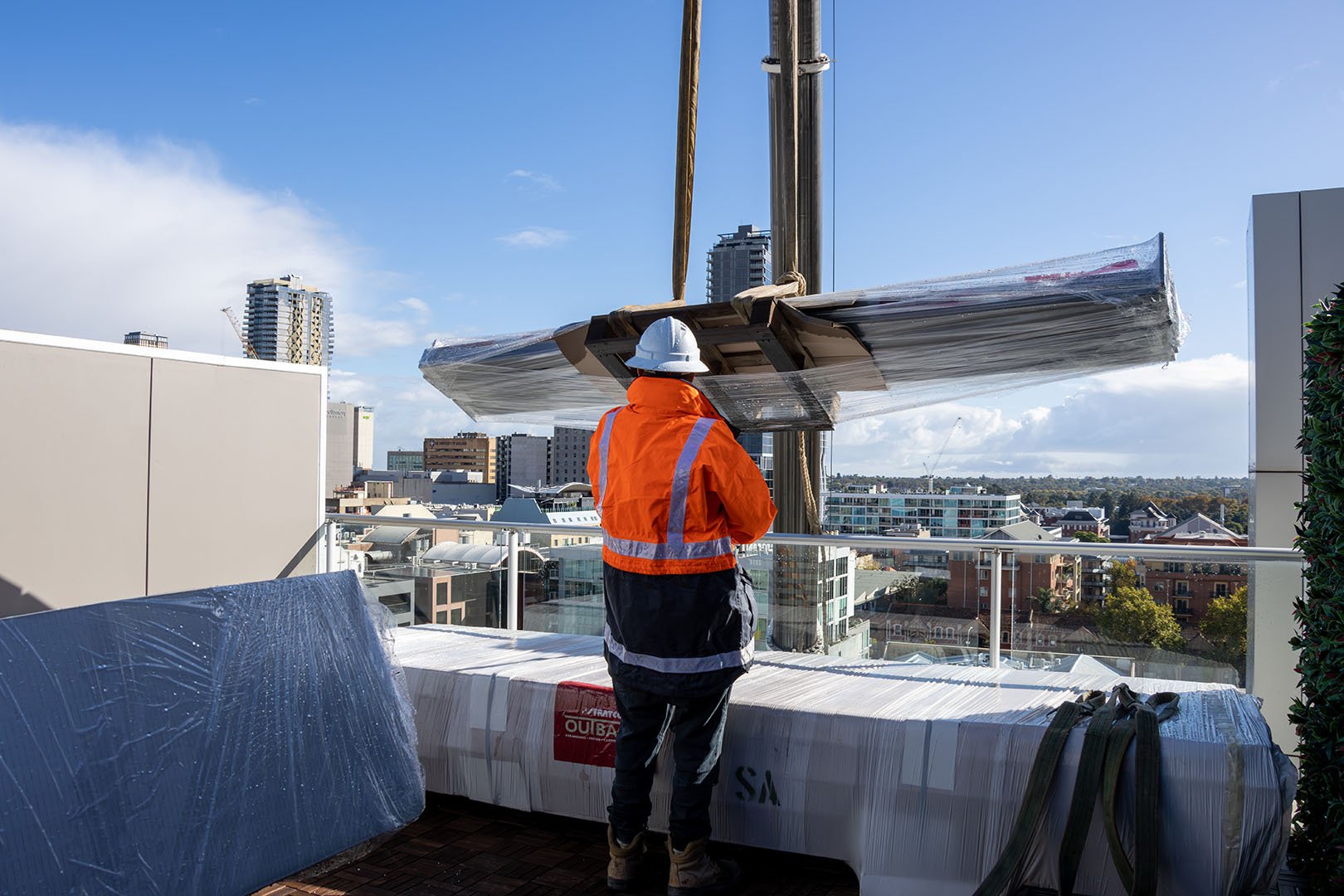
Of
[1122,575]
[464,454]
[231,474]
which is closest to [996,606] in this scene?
[1122,575]

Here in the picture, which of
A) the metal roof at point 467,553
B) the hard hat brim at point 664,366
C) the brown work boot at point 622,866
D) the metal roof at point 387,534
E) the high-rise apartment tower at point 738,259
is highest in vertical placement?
the high-rise apartment tower at point 738,259

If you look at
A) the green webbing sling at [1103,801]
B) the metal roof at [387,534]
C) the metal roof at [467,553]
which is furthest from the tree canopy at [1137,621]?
the metal roof at [387,534]

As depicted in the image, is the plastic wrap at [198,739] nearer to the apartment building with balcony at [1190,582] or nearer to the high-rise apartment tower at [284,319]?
the apartment building with balcony at [1190,582]

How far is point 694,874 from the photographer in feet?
10.2

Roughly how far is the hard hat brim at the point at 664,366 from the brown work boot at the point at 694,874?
1599 millimetres

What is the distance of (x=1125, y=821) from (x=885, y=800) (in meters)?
0.73

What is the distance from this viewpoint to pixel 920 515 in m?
6.54

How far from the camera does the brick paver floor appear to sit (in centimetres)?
316

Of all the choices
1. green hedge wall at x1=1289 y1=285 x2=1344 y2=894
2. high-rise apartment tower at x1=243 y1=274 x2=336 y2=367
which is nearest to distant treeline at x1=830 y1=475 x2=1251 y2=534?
green hedge wall at x1=1289 y1=285 x2=1344 y2=894

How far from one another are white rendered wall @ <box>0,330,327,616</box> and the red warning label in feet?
8.44

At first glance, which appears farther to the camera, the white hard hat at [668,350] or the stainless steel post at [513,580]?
the stainless steel post at [513,580]

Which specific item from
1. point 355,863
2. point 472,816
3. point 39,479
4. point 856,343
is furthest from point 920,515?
point 39,479

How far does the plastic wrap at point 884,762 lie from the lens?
2.77 metres

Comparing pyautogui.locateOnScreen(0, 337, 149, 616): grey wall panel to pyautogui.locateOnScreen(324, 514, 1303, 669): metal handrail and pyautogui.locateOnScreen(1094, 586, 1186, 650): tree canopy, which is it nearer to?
pyautogui.locateOnScreen(324, 514, 1303, 669): metal handrail
